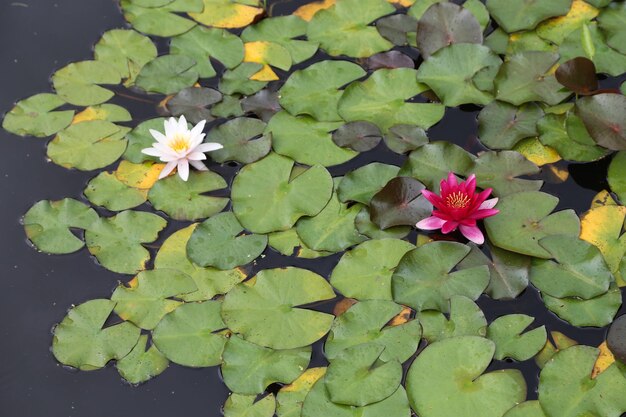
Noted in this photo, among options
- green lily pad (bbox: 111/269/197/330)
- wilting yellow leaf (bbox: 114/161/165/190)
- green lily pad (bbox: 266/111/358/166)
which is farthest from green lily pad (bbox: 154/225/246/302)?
green lily pad (bbox: 266/111/358/166)

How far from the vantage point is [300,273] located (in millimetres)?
2906

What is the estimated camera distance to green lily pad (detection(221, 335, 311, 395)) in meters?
2.66

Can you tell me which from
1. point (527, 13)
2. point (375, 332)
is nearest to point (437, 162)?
point (375, 332)

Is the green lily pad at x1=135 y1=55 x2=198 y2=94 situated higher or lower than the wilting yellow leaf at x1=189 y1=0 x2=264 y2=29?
lower

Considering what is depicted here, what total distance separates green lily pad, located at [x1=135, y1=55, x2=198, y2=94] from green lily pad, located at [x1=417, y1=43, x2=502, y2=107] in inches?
41.5

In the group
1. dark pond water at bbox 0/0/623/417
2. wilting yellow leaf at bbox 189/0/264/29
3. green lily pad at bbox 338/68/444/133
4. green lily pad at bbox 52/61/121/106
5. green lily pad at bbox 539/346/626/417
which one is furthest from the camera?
wilting yellow leaf at bbox 189/0/264/29

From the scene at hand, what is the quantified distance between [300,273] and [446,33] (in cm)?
134

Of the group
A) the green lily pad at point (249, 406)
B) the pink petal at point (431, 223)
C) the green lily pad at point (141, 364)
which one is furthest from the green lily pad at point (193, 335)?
the pink petal at point (431, 223)

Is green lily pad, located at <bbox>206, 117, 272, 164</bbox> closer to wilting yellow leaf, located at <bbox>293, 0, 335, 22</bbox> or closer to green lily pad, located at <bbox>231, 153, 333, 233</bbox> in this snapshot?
green lily pad, located at <bbox>231, 153, 333, 233</bbox>

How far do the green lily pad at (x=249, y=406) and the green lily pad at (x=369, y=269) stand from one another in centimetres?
49

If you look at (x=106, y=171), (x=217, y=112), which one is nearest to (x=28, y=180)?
(x=106, y=171)

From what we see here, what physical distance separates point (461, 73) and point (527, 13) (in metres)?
0.48

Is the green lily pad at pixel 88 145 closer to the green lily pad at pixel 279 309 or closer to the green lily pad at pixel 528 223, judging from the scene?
the green lily pad at pixel 279 309

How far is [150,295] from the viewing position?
2.92 meters
